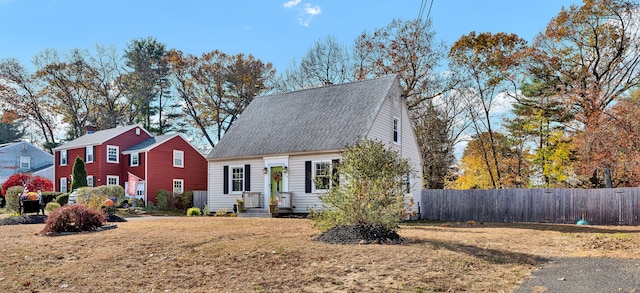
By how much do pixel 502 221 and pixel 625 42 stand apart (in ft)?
38.8

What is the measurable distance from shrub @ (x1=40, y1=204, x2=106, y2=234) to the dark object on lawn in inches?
239

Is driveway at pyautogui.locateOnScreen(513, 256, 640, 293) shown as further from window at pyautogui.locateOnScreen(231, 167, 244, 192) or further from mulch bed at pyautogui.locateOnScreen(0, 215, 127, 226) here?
window at pyautogui.locateOnScreen(231, 167, 244, 192)

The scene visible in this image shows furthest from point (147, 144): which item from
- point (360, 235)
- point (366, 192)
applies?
point (360, 235)

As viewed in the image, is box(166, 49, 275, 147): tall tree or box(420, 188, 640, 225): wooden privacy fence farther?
box(166, 49, 275, 147): tall tree

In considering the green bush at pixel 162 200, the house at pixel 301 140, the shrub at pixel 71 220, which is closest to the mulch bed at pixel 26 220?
the shrub at pixel 71 220

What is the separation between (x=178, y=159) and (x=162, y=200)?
17.0 ft

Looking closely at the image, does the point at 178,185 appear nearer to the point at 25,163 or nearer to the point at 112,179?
the point at 112,179

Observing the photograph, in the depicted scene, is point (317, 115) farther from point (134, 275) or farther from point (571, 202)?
point (134, 275)

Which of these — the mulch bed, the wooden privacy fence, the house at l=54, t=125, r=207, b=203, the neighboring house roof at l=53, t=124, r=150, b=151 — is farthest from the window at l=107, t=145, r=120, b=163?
the wooden privacy fence

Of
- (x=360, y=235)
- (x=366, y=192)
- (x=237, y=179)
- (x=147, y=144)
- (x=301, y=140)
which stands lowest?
(x=360, y=235)

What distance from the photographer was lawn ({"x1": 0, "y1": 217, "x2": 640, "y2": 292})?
22.4 feet

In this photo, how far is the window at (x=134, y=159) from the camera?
3262cm

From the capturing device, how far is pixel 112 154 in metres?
33.2

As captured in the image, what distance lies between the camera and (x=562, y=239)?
13445 mm
